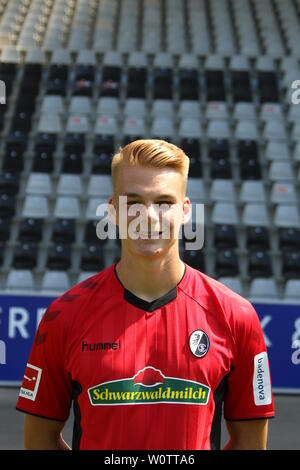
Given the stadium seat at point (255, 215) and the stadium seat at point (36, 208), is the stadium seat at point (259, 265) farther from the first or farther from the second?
the stadium seat at point (36, 208)

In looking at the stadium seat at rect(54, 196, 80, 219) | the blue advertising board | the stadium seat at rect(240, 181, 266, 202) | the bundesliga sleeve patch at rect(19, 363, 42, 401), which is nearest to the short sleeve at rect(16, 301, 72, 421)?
the bundesliga sleeve patch at rect(19, 363, 42, 401)

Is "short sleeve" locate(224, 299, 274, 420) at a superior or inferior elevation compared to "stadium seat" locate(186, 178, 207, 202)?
inferior

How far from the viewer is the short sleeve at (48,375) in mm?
1829

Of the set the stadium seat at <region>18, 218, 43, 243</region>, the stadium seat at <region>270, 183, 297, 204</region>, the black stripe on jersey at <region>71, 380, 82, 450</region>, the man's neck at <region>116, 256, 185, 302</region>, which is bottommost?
the black stripe on jersey at <region>71, 380, 82, 450</region>

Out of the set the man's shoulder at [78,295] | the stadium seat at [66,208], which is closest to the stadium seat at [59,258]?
the stadium seat at [66,208]

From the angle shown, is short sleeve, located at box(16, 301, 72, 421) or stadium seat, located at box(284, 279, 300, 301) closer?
short sleeve, located at box(16, 301, 72, 421)

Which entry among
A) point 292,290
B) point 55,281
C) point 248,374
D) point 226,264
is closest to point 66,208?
point 55,281

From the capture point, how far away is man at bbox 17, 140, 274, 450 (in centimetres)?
171

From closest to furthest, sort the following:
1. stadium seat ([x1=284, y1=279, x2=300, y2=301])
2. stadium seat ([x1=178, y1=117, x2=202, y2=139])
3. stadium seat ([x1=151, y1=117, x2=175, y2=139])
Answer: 1. stadium seat ([x1=284, y1=279, x2=300, y2=301])
2. stadium seat ([x1=151, y1=117, x2=175, y2=139])
3. stadium seat ([x1=178, y1=117, x2=202, y2=139])

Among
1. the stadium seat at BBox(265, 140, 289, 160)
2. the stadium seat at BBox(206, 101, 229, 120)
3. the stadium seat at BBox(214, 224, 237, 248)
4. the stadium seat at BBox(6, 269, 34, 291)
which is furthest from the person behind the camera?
the stadium seat at BBox(206, 101, 229, 120)

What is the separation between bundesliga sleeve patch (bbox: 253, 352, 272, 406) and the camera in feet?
6.08

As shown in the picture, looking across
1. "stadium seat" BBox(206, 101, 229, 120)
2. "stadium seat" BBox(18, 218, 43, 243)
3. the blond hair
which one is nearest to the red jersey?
the blond hair

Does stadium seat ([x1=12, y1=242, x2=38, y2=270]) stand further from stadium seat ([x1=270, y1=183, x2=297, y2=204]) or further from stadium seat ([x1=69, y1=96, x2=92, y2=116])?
stadium seat ([x1=270, y1=183, x2=297, y2=204])
